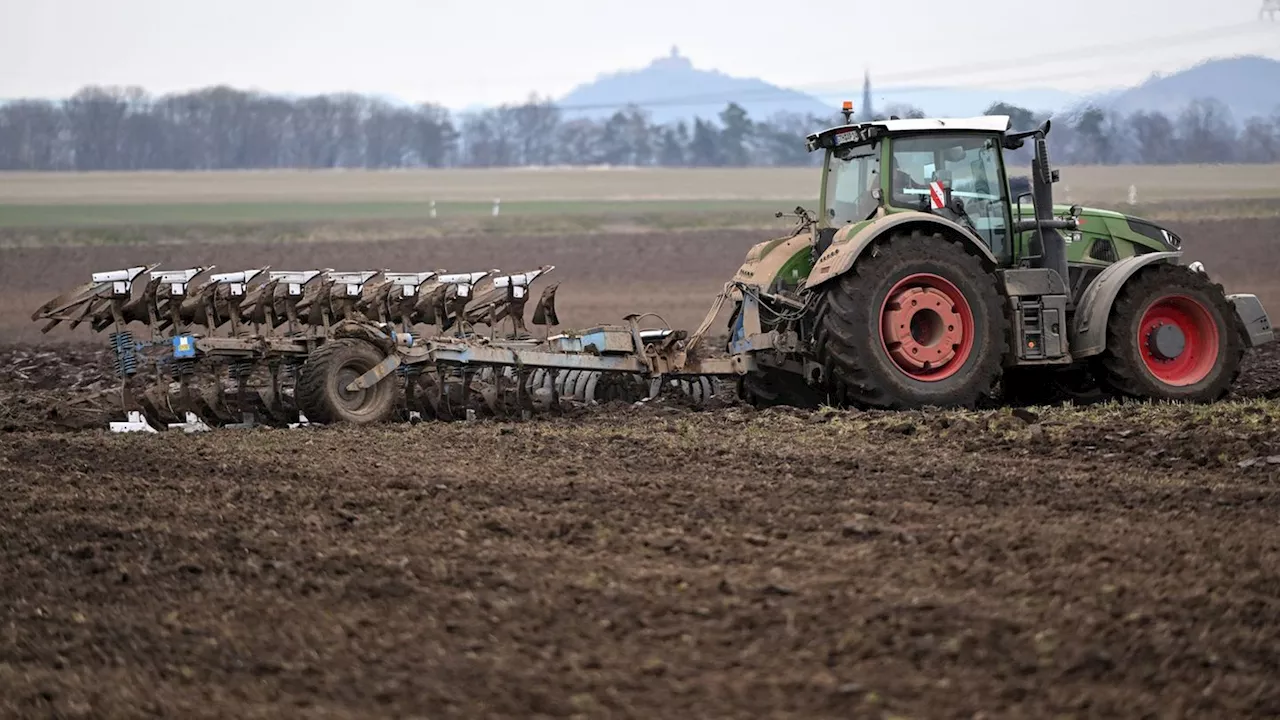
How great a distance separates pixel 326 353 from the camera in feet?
32.6

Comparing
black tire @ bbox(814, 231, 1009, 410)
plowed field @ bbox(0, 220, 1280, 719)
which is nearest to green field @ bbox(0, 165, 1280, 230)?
black tire @ bbox(814, 231, 1009, 410)

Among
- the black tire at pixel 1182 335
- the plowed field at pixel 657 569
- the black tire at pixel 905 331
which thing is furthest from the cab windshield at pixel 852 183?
the black tire at pixel 1182 335

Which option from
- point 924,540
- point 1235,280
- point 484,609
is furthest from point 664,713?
point 1235,280

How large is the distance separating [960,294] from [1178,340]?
1.76 metres

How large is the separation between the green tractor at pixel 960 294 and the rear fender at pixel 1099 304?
0.01m

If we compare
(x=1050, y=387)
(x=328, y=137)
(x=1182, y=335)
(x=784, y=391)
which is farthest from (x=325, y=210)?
(x=328, y=137)

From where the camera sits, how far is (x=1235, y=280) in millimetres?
22750

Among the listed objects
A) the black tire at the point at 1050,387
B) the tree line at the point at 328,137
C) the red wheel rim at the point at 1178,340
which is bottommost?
the black tire at the point at 1050,387

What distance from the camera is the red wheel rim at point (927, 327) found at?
394 inches

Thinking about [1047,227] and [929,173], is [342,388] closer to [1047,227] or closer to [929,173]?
[929,173]

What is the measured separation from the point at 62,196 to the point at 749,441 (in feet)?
152

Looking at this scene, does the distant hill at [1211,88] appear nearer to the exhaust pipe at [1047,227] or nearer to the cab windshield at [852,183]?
the exhaust pipe at [1047,227]

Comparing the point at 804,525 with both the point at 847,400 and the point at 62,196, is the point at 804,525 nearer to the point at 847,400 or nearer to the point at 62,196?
the point at 847,400

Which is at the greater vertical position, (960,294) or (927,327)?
(960,294)
